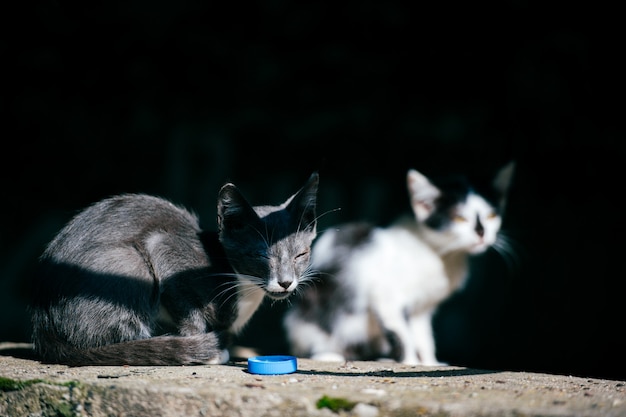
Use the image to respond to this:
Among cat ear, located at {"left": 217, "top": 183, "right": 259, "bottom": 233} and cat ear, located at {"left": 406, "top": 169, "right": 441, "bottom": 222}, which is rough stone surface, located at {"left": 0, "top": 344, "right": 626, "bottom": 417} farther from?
cat ear, located at {"left": 406, "top": 169, "right": 441, "bottom": 222}

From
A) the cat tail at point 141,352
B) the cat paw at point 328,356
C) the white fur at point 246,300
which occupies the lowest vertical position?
the cat paw at point 328,356

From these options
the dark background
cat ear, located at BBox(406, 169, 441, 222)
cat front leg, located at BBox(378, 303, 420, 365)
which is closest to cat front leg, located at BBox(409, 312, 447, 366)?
cat front leg, located at BBox(378, 303, 420, 365)

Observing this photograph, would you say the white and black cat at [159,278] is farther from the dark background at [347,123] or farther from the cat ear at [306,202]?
the dark background at [347,123]

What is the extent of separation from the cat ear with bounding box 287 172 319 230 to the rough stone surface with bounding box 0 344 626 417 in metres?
0.85

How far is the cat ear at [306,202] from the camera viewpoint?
148 inches

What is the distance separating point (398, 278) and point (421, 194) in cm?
58

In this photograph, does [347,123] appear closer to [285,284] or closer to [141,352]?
[285,284]

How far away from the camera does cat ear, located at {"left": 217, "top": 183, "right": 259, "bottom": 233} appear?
11.9ft

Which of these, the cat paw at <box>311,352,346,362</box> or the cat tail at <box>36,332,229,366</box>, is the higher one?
the cat tail at <box>36,332,229,366</box>

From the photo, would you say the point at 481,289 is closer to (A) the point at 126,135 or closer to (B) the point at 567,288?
(B) the point at 567,288

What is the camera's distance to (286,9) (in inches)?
240

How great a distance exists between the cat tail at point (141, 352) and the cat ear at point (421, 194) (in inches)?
72.7

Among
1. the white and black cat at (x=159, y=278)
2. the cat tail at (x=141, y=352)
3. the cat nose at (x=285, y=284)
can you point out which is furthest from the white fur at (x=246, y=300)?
the cat tail at (x=141, y=352)

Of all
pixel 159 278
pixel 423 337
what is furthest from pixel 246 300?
pixel 423 337
